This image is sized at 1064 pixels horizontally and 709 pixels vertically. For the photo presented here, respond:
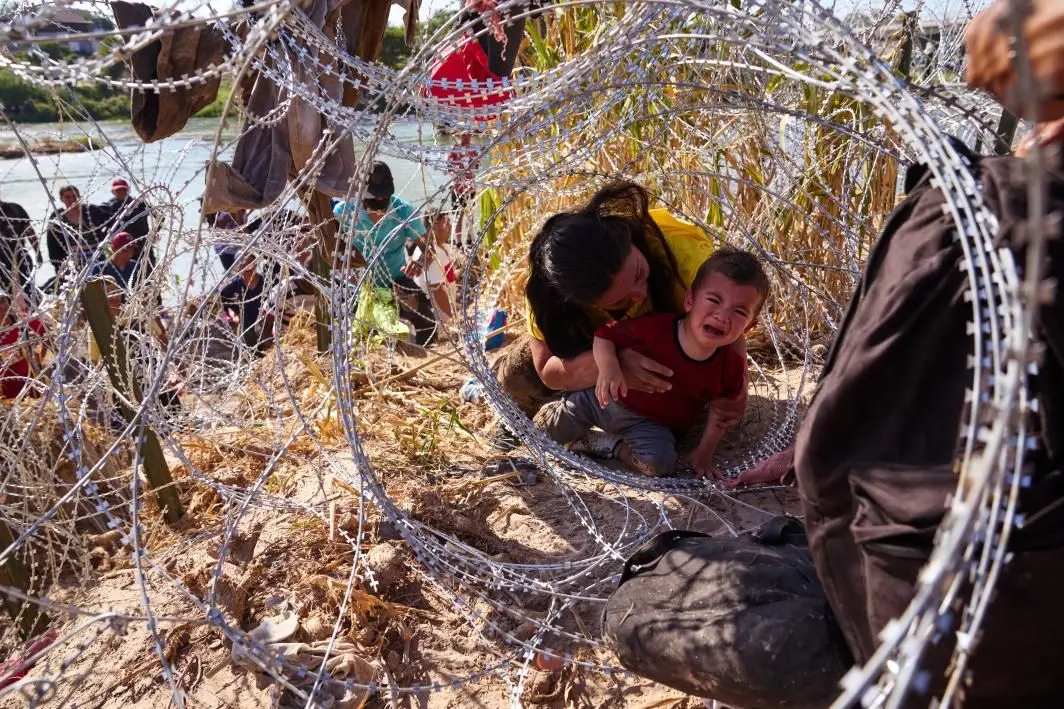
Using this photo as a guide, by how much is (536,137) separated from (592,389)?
2.20 meters

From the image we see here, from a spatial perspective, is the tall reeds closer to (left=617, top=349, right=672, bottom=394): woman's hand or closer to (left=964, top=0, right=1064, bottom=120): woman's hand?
(left=617, top=349, right=672, bottom=394): woman's hand

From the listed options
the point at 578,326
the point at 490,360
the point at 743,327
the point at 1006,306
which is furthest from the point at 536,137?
the point at 1006,306

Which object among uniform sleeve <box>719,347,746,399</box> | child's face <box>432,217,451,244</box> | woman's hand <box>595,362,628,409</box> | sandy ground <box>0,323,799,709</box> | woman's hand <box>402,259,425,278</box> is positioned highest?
uniform sleeve <box>719,347,746,399</box>

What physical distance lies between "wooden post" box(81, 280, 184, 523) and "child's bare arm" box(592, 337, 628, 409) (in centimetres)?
168

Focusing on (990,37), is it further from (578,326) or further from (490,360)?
(490,360)

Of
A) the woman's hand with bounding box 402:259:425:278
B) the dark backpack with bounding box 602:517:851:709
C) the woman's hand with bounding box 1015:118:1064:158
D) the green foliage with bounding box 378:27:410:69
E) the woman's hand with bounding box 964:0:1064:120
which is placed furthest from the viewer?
the woman's hand with bounding box 402:259:425:278

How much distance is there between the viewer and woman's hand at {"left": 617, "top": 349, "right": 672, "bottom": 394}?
9.57 ft

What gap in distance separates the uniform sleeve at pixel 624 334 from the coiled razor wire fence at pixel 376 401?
474 mm

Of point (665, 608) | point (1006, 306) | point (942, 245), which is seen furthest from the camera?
point (665, 608)

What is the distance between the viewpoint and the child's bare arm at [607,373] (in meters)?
2.85

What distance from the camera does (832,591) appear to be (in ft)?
3.92

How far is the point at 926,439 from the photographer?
1040 mm

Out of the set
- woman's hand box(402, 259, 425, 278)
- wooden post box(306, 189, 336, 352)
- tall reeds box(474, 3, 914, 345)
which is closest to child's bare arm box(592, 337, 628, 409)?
tall reeds box(474, 3, 914, 345)

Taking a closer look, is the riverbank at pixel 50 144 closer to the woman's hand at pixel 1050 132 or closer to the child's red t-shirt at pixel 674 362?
the child's red t-shirt at pixel 674 362
